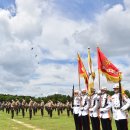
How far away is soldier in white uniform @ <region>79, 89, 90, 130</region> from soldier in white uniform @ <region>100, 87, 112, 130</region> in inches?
79.6

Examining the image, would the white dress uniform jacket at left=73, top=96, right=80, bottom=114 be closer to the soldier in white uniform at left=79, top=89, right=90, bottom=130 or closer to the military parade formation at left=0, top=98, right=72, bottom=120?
the soldier in white uniform at left=79, top=89, right=90, bottom=130

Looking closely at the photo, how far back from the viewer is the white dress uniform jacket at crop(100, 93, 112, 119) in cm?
1817

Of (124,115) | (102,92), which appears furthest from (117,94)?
(102,92)

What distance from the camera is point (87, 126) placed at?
20.7m

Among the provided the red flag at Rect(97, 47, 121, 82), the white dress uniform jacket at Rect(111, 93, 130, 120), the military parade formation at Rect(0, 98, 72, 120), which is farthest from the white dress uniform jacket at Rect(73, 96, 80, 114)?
the military parade formation at Rect(0, 98, 72, 120)

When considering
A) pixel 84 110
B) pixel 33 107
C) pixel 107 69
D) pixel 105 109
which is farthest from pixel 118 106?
pixel 33 107

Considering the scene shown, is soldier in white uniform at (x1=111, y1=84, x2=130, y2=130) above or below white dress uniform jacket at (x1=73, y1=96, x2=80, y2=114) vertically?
below

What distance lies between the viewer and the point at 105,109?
59.8 feet

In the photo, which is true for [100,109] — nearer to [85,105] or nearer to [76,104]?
[85,105]

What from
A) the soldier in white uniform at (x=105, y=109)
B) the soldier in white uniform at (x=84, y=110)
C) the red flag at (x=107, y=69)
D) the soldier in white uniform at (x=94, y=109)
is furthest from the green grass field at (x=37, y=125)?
the red flag at (x=107, y=69)

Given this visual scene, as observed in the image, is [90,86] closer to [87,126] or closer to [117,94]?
[87,126]

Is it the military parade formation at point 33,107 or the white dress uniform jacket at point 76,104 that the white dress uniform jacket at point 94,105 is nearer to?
the white dress uniform jacket at point 76,104

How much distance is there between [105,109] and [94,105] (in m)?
1.08

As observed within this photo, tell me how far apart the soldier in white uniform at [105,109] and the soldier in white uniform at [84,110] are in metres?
2.02
